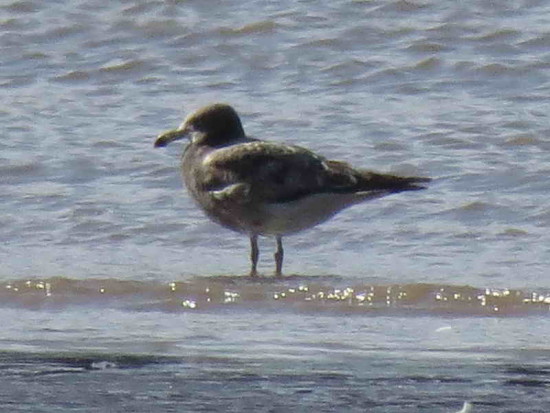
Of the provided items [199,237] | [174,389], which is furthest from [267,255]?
Answer: [174,389]

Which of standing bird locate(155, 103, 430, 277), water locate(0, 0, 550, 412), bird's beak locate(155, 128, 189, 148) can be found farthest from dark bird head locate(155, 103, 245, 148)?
water locate(0, 0, 550, 412)

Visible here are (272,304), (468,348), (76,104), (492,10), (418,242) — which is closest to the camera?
(468,348)

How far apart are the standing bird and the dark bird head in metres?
0.22

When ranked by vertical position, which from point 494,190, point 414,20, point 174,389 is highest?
point 414,20

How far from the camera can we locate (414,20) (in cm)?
1151

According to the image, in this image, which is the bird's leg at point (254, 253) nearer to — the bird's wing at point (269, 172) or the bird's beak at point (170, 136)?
the bird's wing at point (269, 172)

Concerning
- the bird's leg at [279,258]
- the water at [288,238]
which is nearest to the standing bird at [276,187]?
the bird's leg at [279,258]

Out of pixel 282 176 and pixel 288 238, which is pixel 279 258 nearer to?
pixel 282 176

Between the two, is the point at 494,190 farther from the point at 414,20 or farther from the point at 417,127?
the point at 414,20

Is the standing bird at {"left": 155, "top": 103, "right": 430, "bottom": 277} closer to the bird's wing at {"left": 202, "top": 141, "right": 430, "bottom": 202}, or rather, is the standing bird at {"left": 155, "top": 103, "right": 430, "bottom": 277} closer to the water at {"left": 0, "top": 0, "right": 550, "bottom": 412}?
the bird's wing at {"left": 202, "top": 141, "right": 430, "bottom": 202}

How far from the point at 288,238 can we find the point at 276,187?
1.63 feet

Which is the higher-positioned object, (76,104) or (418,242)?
(76,104)

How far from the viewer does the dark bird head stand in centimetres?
871

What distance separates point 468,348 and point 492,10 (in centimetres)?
562
